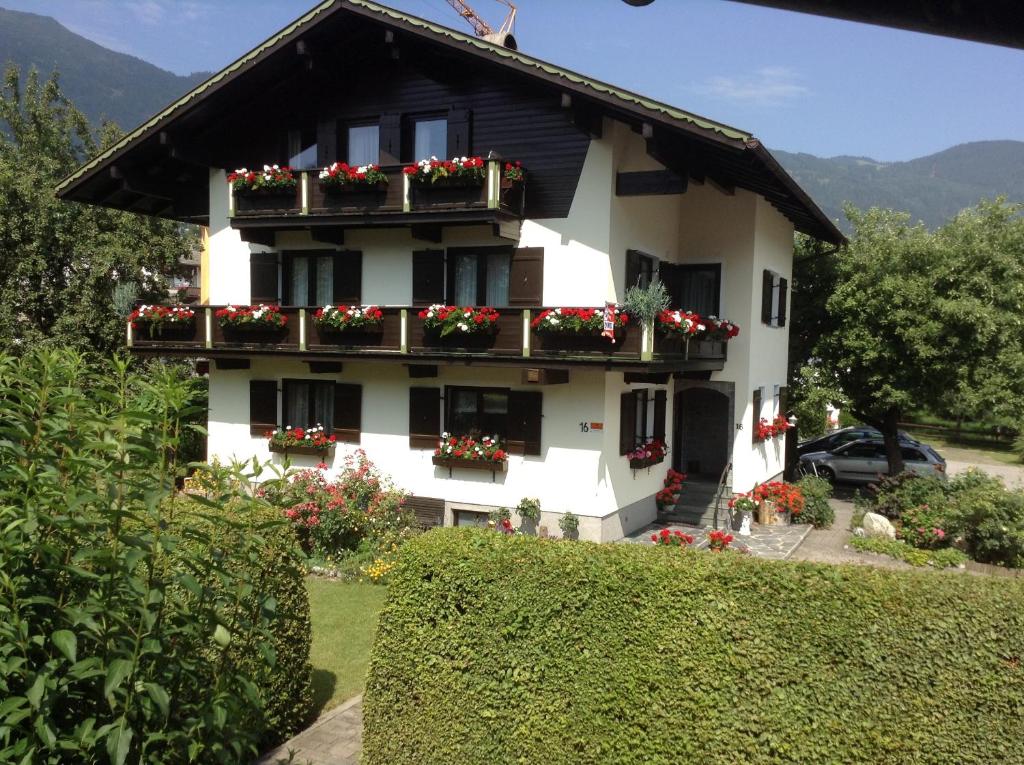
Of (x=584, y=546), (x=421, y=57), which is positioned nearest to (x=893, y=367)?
(x=421, y=57)

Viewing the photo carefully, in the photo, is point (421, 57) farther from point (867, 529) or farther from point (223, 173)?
point (867, 529)

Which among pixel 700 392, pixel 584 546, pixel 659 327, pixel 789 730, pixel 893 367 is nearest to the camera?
pixel 789 730

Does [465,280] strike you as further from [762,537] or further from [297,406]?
[762,537]

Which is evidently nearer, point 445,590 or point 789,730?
point 789,730

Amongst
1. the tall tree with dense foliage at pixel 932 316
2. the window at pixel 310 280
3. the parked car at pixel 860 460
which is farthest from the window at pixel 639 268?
the parked car at pixel 860 460

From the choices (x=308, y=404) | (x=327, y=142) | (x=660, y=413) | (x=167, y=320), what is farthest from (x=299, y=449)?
(x=660, y=413)

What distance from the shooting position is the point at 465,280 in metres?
16.9

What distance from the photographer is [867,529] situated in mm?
17547

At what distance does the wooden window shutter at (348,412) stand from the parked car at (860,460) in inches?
628

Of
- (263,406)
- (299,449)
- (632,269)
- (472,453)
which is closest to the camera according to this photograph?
(472,453)

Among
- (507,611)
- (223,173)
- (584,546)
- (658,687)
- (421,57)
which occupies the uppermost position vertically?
(421,57)

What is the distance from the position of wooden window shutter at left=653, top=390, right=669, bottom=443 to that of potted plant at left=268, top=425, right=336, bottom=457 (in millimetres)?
7614

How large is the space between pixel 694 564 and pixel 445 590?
2.28 meters

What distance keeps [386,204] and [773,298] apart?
439 inches
